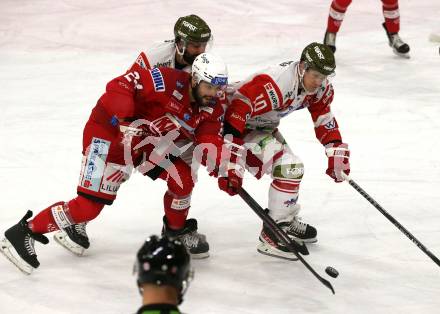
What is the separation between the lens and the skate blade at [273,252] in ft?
13.7

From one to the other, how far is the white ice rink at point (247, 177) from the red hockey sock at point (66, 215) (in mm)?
243

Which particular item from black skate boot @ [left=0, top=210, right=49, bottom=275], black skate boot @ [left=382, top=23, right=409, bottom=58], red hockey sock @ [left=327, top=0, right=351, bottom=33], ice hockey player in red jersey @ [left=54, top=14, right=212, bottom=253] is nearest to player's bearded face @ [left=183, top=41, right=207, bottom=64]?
ice hockey player in red jersey @ [left=54, top=14, right=212, bottom=253]

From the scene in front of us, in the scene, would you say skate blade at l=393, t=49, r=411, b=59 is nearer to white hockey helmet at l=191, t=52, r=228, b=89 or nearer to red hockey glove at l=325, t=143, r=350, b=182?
red hockey glove at l=325, t=143, r=350, b=182

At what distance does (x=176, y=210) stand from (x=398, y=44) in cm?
416

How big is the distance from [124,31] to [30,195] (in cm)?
384

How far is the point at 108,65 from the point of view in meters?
7.50

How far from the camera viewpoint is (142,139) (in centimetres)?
394

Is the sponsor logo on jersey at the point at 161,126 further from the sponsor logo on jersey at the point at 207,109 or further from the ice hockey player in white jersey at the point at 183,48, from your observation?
the ice hockey player in white jersey at the point at 183,48

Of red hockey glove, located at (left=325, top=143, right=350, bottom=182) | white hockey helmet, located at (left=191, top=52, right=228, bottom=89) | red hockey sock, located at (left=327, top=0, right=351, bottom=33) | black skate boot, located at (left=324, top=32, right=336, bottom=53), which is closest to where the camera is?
white hockey helmet, located at (left=191, top=52, right=228, bottom=89)

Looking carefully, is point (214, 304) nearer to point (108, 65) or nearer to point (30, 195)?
point (30, 195)

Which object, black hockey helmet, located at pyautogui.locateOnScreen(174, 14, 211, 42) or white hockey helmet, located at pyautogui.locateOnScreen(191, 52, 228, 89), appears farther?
black hockey helmet, located at pyautogui.locateOnScreen(174, 14, 211, 42)

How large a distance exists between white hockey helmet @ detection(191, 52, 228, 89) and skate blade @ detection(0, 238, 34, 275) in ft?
4.09

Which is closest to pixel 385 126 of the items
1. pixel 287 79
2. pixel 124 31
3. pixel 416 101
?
pixel 416 101

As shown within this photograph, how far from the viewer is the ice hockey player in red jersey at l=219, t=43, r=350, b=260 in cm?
404
